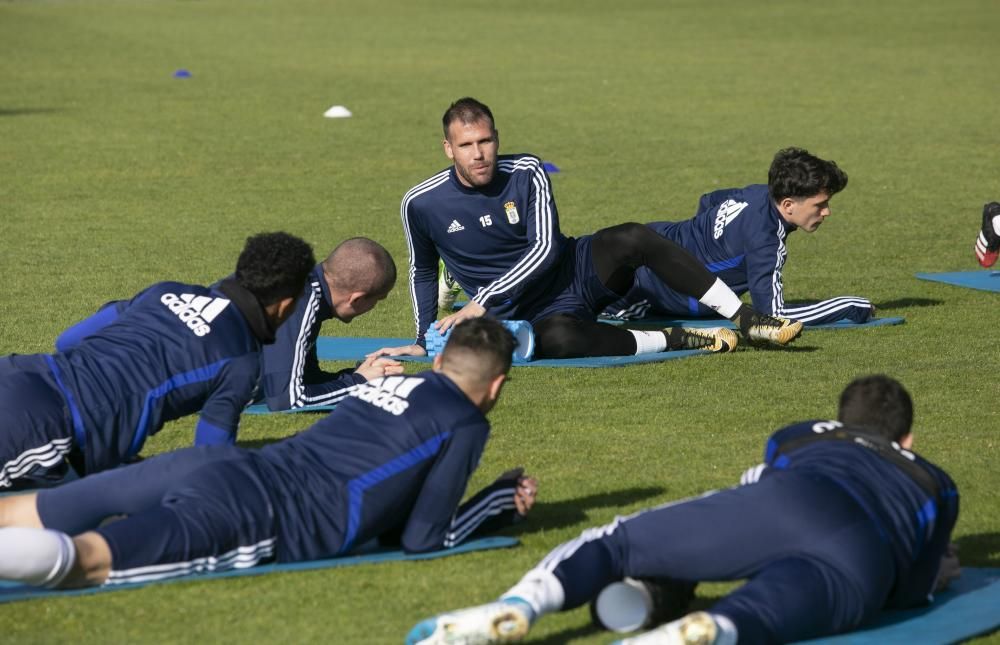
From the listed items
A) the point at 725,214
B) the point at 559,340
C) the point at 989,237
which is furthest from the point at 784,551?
the point at 989,237

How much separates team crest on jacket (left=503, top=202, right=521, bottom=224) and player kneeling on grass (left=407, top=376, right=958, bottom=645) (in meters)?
4.62

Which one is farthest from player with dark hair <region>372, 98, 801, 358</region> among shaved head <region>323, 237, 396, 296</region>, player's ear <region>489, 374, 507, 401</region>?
player's ear <region>489, 374, 507, 401</region>

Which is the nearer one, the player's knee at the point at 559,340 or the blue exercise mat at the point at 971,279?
the player's knee at the point at 559,340

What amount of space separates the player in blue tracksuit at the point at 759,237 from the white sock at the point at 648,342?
79 centimetres

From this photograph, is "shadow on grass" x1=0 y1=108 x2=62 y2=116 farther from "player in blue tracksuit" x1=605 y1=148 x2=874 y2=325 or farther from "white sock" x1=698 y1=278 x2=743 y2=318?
"white sock" x1=698 y1=278 x2=743 y2=318

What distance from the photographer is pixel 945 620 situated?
16.7 feet

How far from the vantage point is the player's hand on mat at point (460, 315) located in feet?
29.2

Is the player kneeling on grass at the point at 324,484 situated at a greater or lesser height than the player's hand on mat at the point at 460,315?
lesser

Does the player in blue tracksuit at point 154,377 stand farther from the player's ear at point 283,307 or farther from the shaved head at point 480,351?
the shaved head at point 480,351

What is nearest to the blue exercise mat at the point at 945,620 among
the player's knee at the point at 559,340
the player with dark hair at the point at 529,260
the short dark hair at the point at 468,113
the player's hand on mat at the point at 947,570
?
the player's hand on mat at the point at 947,570

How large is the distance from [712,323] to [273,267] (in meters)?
5.17

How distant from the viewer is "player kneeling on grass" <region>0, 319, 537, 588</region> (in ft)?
17.0

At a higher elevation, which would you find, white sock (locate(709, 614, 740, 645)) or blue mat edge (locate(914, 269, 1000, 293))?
blue mat edge (locate(914, 269, 1000, 293))

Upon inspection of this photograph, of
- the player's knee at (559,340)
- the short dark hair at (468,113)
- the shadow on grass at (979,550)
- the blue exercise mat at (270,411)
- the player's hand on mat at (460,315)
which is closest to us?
the shadow on grass at (979,550)
